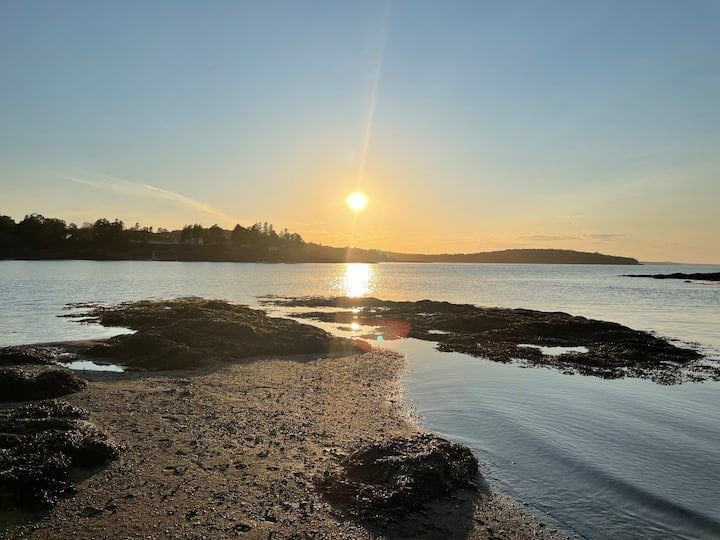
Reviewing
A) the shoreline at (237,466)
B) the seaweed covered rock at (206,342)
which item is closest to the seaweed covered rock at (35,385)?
the shoreline at (237,466)

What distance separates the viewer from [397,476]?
957 cm

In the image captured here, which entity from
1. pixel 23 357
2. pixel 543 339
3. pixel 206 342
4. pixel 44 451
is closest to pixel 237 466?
pixel 44 451

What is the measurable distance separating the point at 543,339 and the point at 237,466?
2821 cm

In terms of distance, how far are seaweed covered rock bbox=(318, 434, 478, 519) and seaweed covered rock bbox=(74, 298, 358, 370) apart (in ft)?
46.4

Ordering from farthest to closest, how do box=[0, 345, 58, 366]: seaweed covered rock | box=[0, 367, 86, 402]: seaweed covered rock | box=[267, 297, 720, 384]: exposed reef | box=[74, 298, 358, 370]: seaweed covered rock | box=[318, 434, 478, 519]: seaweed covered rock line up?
box=[267, 297, 720, 384]: exposed reef
box=[74, 298, 358, 370]: seaweed covered rock
box=[0, 345, 58, 366]: seaweed covered rock
box=[0, 367, 86, 402]: seaweed covered rock
box=[318, 434, 478, 519]: seaweed covered rock

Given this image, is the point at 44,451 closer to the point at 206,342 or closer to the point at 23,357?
the point at 23,357

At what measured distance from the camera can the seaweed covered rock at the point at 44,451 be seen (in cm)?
841

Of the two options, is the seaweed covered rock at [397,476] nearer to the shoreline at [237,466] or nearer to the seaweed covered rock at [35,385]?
the shoreline at [237,466]

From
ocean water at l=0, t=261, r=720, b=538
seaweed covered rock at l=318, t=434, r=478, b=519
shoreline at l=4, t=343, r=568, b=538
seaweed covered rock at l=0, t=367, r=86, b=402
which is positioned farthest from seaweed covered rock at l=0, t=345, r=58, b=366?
seaweed covered rock at l=318, t=434, r=478, b=519

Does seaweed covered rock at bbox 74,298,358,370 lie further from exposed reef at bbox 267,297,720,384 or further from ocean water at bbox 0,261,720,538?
exposed reef at bbox 267,297,720,384

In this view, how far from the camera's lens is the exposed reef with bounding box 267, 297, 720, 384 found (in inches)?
975

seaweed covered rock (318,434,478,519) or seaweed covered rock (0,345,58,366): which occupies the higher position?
seaweed covered rock (318,434,478,519)

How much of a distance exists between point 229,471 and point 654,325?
4617 cm

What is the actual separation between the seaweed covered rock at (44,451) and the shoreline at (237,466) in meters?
0.42
